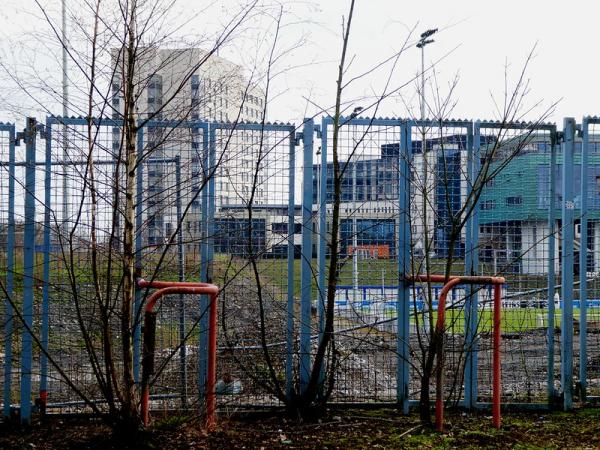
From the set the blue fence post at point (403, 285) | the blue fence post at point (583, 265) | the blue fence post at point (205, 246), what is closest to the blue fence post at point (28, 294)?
the blue fence post at point (205, 246)

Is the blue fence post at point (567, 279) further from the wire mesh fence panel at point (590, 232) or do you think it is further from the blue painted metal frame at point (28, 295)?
the blue painted metal frame at point (28, 295)

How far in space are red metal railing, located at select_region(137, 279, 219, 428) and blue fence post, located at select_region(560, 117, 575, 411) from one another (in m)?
3.39

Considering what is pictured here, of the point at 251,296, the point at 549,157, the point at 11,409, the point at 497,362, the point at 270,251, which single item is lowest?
the point at 11,409

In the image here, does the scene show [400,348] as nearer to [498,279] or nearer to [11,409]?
[498,279]

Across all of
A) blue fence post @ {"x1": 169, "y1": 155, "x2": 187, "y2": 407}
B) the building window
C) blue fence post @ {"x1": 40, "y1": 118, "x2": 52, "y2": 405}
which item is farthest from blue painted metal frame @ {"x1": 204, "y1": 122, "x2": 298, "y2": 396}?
the building window

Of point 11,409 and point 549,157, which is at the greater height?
point 549,157

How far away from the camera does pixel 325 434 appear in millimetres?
5930

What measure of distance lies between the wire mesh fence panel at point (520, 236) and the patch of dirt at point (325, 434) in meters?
0.82

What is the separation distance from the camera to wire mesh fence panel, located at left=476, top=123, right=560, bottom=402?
274 inches

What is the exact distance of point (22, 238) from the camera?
634 cm

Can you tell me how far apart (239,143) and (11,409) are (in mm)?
3118

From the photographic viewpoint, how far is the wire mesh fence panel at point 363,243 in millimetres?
6684

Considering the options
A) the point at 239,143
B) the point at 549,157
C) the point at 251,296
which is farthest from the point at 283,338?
the point at 549,157

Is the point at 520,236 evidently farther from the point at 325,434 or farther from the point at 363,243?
the point at 325,434
